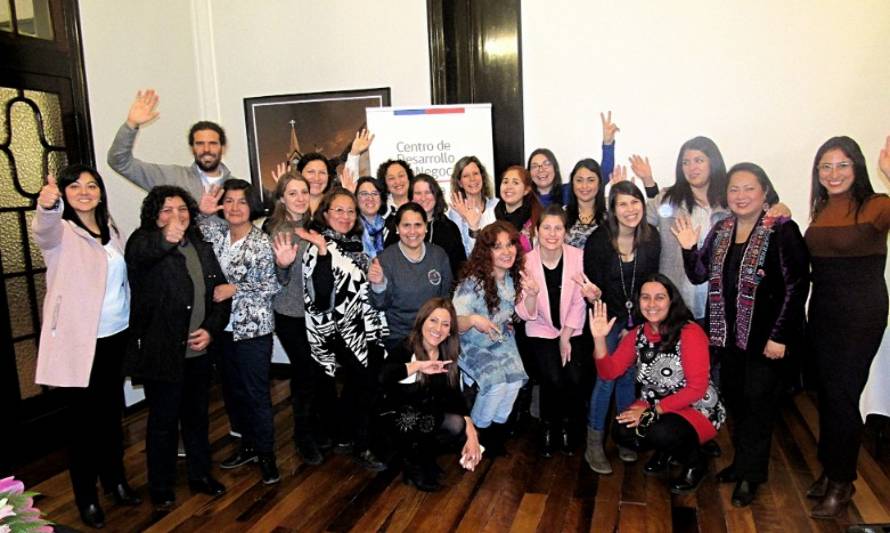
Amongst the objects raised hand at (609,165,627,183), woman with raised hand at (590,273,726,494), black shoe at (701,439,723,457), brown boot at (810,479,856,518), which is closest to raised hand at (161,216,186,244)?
woman with raised hand at (590,273,726,494)

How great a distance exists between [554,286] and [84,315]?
219 centimetres

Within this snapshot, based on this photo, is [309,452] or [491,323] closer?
[491,323]

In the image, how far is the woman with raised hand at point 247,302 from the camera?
3043 millimetres

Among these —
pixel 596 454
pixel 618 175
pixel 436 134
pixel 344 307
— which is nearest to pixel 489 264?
pixel 344 307

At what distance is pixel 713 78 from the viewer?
4172mm

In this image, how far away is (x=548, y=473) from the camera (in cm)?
319

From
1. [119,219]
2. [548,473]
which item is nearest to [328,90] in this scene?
[119,219]

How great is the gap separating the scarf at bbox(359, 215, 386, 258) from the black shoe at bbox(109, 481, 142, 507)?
1644mm

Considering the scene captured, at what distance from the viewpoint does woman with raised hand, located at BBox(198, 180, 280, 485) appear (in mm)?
3043

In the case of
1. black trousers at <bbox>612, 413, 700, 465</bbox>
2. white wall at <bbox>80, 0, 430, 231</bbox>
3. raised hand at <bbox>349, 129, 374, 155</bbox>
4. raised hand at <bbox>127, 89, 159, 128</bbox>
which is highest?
white wall at <bbox>80, 0, 430, 231</bbox>

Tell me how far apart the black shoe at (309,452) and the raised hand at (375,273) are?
937mm

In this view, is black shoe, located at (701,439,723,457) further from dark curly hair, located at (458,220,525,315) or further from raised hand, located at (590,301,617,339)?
dark curly hair, located at (458,220,525,315)

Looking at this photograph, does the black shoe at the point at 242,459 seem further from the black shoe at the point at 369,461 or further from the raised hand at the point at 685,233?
the raised hand at the point at 685,233

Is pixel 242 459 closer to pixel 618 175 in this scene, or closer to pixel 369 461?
pixel 369 461
